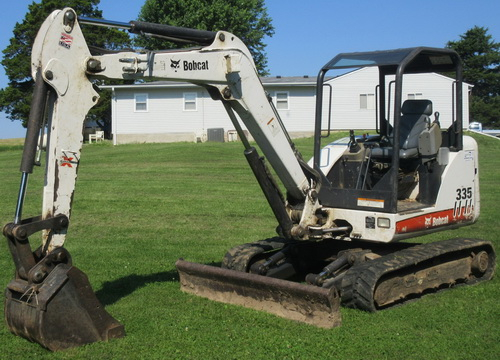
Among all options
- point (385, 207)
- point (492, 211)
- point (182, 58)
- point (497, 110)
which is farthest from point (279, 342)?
point (497, 110)

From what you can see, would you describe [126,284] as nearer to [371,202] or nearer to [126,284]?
[126,284]

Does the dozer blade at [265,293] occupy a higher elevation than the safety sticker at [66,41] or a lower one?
lower

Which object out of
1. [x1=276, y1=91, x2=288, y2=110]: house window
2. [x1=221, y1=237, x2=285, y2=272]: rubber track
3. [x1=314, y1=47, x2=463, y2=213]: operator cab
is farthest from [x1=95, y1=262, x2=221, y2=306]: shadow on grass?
[x1=276, y1=91, x2=288, y2=110]: house window

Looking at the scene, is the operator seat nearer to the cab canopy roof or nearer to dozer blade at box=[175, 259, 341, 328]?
the cab canopy roof

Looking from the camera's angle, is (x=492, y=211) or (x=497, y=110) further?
(x=497, y=110)

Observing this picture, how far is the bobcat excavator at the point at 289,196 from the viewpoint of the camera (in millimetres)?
6676

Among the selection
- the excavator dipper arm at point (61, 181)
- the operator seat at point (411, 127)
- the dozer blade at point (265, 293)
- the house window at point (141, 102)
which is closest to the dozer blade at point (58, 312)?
the excavator dipper arm at point (61, 181)

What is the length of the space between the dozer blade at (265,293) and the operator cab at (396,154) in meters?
1.47

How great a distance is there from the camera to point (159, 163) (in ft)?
88.6

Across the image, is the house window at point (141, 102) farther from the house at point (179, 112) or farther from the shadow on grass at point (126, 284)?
the shadow on grass at point (126, 284)

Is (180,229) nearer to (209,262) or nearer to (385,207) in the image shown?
(209,262)

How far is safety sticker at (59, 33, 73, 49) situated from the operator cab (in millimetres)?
3586

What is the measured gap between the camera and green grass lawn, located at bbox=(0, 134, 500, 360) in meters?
6.72

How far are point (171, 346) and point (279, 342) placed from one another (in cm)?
103
